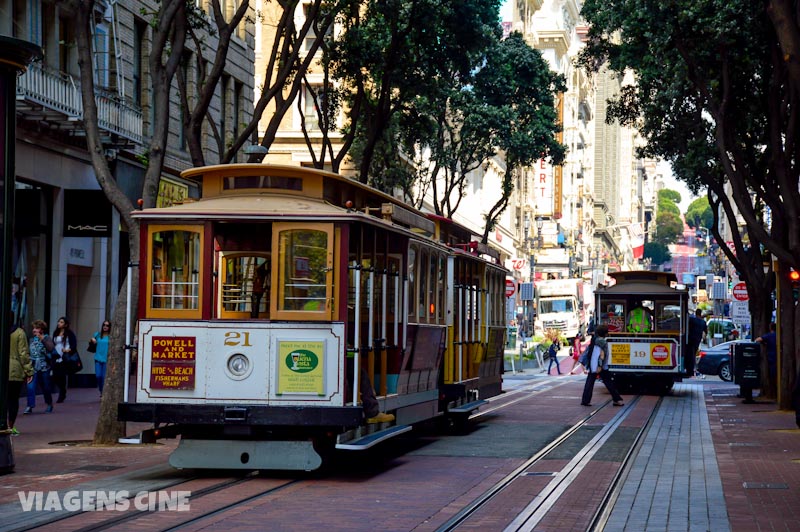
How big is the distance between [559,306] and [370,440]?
63.9m

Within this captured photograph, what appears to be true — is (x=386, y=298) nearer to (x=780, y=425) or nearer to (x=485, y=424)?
(x=485, y=424)

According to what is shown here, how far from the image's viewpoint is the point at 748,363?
101 ft

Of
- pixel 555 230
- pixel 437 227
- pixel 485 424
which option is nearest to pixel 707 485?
pixel 437 227

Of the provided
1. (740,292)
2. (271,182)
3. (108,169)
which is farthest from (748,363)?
(271,182)

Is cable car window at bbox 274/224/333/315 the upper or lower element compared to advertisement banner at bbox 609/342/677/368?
upper

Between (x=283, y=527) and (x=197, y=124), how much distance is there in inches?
409

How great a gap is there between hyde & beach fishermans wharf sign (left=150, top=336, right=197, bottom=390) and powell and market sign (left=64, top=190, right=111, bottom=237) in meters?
16.3

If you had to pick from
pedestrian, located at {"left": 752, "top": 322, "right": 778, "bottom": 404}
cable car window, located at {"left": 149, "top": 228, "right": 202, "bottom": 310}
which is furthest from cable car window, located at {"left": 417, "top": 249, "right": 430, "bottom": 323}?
pedestrian, located at {"left": 752, "top": 322, "right": 778, "bottom": 404}

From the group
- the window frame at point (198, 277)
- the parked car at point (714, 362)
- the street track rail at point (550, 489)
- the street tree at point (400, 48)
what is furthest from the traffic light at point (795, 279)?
the parked car at point (714, 362)

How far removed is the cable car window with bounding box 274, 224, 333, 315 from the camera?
14.3 metres

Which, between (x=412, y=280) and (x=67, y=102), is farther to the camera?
(x=67, y=102)

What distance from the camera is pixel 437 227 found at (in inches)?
789

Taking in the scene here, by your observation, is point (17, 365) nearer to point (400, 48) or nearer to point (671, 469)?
point (671, 469)

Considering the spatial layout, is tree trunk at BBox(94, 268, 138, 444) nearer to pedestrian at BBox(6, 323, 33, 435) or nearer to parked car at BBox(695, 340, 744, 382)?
pedestrian at BBox(6, 323, 33, 435)
